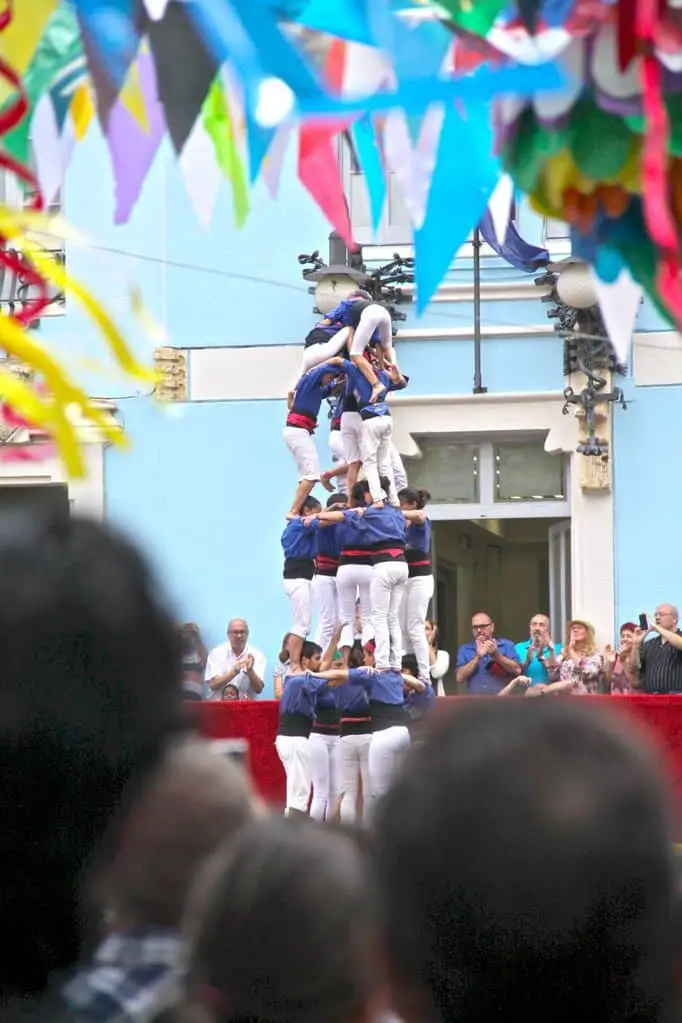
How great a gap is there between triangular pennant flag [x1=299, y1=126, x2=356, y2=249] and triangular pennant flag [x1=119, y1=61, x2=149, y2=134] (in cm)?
27

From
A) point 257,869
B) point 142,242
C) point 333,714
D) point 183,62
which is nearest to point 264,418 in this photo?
point 142,242

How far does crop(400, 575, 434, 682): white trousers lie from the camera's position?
9094mm

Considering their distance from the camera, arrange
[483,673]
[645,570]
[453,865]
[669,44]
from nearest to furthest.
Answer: [453,865]
[669,44]
[483,673]
[645,570]

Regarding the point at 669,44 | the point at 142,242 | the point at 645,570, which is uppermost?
the point at 142,242

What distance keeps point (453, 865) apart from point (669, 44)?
1.34m

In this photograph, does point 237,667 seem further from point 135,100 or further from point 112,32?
point 112,32

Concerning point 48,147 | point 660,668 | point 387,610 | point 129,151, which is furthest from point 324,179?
point 660,668

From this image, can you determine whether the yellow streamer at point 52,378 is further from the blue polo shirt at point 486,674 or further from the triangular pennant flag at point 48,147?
the blue polo shirt at point 486,674

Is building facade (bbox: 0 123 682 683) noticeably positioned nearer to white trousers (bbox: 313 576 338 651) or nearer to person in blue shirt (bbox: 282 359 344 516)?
white trousers (bbox: 313 576 338 651)

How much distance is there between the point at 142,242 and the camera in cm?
1380

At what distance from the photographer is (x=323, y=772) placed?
9109 millimetres

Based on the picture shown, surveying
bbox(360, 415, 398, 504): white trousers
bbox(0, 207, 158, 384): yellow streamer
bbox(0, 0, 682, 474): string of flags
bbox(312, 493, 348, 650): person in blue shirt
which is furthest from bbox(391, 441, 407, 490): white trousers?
bbox(0, 207, 158, 384): yellow streamer

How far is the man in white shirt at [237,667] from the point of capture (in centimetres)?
1105

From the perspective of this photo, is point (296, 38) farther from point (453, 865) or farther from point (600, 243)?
point (453, 865)
